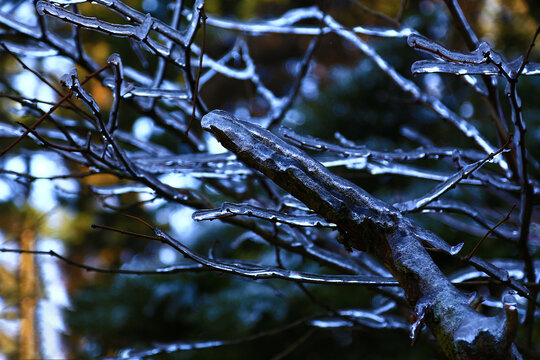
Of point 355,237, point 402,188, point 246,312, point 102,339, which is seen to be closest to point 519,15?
point 402,188

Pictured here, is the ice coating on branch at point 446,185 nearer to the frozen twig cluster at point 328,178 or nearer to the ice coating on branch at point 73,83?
the frozen twig cluster at point 328,178

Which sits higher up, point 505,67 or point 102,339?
point 102,339

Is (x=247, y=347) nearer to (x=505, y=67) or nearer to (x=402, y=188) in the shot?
(x=402, y=188)

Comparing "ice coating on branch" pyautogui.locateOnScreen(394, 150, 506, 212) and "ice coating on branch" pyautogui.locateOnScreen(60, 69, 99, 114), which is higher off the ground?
"ice coating on branch" pyautogui.locateOnScreen(60, 69, 99, 114)

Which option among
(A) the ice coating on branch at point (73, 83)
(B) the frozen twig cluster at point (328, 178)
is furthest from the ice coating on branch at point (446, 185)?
(A) the ice coating on branch at point (73, 83)

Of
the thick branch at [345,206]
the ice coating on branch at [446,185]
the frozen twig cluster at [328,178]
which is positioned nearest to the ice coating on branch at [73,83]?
the frozen twig cluster at [328,178]

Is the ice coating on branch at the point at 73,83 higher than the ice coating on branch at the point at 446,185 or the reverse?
higher

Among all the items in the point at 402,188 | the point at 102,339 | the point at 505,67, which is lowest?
the point at 505,67

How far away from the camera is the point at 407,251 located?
1.22 ft

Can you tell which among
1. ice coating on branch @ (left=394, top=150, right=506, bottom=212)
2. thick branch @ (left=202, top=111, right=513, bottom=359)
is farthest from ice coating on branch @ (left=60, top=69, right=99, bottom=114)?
ice coating on branch @ (left=394, top=150, right=506, bottom=212)

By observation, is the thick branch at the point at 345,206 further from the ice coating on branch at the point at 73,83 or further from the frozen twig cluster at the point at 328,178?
the ice coating on branch at the point at 73,83

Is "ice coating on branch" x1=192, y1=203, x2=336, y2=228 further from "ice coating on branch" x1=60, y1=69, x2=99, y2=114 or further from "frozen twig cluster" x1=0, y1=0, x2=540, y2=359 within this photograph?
"ice coating on branch" x1=60, y1=69, x2=99, y2=114

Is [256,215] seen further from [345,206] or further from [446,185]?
[446,185]

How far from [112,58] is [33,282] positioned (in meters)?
0.96
